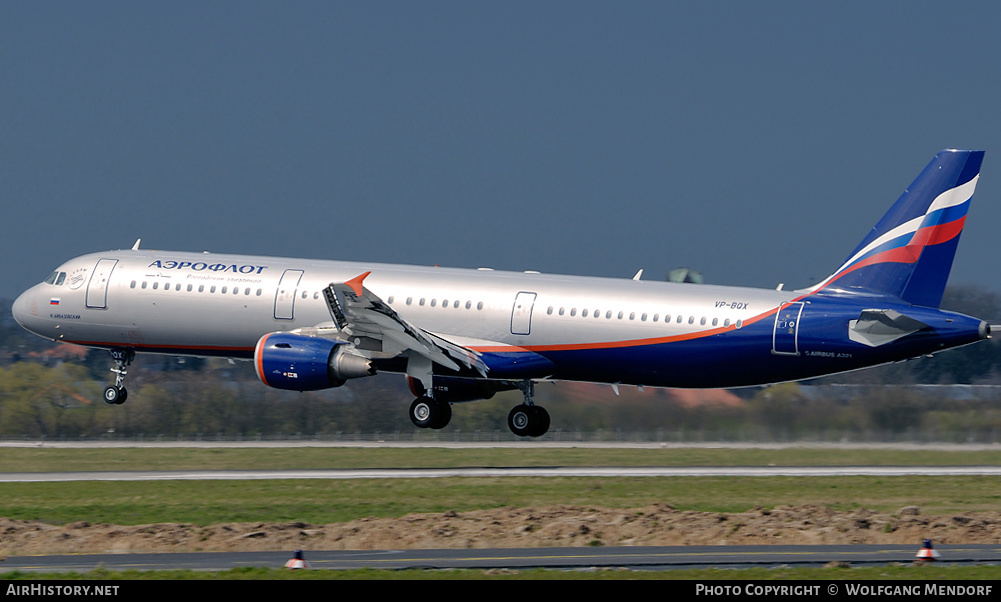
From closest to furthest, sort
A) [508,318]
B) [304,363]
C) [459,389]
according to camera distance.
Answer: [304,363] → [508,318] → [459,389]

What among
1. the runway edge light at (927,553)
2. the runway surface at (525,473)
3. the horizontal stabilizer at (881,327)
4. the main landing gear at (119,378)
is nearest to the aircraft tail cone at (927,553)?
the runway edge light at (927,553)

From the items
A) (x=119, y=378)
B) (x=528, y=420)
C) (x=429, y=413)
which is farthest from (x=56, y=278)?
(x=528, y=420)

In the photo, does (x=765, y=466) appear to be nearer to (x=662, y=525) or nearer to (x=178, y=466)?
(x=662, y=525)

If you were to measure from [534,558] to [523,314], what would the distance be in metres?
18.5

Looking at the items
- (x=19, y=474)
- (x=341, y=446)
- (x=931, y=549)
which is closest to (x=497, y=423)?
(x=341, y=446)

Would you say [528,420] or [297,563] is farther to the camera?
[528,420]

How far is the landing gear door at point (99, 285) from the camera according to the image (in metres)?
45.5

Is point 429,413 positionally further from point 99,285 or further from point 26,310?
point 26,310

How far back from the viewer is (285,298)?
43.7m

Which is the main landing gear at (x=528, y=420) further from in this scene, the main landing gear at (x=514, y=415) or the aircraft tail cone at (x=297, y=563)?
the aircraft tail cone at (x=297, y=563)

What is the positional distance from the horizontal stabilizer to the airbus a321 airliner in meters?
0.04

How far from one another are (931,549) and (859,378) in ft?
110

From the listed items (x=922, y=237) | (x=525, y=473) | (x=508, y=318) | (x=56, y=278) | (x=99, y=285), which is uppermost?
(x=56, y=278)
